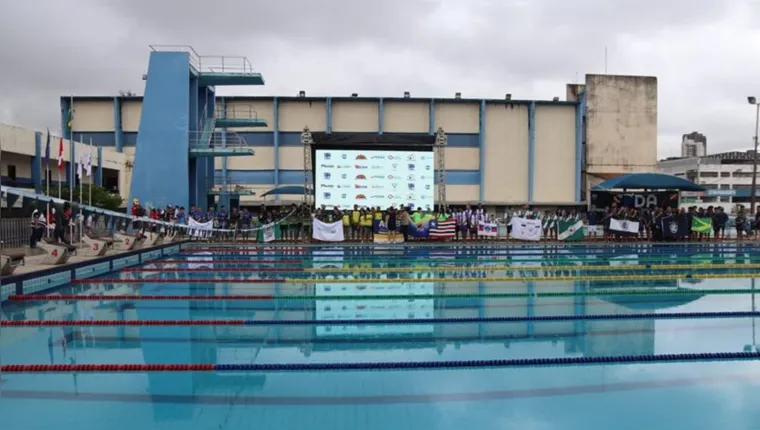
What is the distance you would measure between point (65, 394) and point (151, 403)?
677mm

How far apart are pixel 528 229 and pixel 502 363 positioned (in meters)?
14.5

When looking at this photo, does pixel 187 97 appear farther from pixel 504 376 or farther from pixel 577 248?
pixel 504 376

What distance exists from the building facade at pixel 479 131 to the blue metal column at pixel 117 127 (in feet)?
0.15

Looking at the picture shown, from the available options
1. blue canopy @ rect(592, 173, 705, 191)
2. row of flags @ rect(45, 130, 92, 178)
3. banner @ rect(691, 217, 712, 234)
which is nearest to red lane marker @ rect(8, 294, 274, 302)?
row of flags @ rect(45, 130, 92, 178)

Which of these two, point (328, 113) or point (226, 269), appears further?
point (328, 113)

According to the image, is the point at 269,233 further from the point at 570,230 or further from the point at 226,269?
the point at 570,230

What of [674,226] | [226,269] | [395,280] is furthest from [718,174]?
[226,269]

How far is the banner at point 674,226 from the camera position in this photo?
19.1m

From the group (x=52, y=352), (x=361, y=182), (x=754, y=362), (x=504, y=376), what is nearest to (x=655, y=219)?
(x=361, y=182)

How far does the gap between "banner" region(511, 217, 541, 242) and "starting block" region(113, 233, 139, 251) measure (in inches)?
430

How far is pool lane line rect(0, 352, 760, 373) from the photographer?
519 centimetres

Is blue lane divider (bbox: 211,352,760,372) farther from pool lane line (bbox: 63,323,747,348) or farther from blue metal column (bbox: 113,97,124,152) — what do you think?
blue metal column (bbox: 113,97,124,152)

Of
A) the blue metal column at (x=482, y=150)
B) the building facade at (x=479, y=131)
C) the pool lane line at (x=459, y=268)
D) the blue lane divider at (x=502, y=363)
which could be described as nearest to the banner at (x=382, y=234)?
the pool lane line at (x=459, y=268)

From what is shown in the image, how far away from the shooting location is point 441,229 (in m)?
19.0
